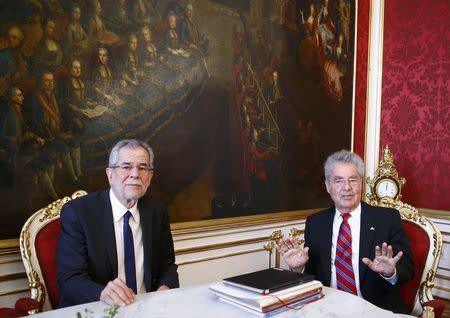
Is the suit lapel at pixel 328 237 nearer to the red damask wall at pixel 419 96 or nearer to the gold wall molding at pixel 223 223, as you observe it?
the gold wall molding at pixel 223 223

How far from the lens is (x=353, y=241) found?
8.75ft

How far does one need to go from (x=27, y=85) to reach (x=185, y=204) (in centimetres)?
159

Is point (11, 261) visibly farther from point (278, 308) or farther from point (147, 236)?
point (278, 308)

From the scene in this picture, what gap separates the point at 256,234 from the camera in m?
4.38

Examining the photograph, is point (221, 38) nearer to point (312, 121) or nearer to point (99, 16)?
point (99, 16)

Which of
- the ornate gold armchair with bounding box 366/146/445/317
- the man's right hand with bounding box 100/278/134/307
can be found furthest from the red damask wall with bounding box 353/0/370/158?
the man's right hand with bounding box 100/278/134/307

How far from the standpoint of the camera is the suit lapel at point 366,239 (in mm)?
2558

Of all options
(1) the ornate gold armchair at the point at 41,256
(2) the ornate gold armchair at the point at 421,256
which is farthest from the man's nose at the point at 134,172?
(2) the ornate gold armchair at the point at 421,256

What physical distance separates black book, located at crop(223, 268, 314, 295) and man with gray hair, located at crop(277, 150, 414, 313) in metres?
0.50

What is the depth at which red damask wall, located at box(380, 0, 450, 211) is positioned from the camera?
15.9 feet

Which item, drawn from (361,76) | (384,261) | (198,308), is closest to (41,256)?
(198,308)

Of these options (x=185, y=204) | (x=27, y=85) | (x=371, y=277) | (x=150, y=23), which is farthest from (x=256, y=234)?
(x=27, y=85)

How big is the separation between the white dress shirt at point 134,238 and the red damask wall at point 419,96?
12.7 ft

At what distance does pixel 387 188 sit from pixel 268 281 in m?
3.34
